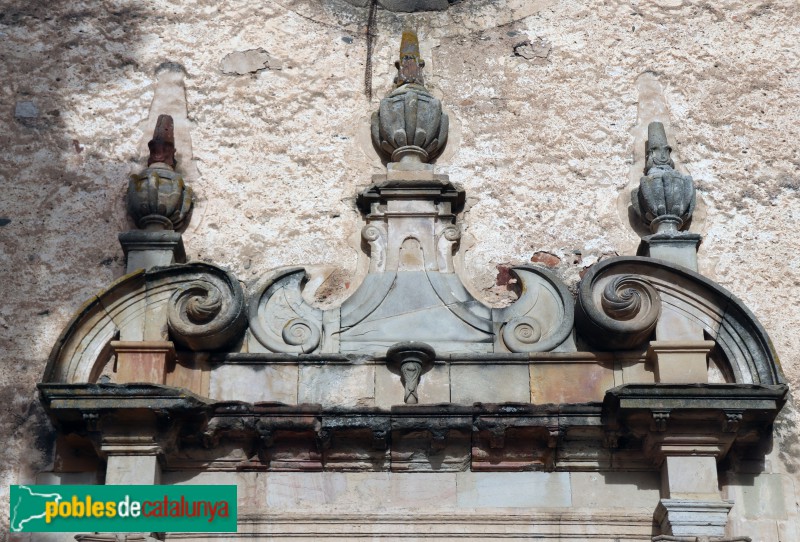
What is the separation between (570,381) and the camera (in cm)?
683

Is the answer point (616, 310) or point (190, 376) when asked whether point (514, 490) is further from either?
point (190, 376)

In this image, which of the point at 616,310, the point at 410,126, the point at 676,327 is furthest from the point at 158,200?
the point at 676,327

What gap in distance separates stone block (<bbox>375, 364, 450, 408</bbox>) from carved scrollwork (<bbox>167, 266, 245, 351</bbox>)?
66cm

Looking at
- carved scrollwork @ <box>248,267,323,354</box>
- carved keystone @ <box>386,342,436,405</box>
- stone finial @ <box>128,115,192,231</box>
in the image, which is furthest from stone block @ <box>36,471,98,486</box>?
carved keystone @ <box>386,342,436,405</box>

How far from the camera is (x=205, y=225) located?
7410 millimetres

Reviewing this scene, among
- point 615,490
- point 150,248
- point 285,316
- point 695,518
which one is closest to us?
point 695,518

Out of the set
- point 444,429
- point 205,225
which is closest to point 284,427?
point 444,429

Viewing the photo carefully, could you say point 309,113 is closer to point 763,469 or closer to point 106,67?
point 106,67

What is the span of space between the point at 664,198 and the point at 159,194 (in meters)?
2.30

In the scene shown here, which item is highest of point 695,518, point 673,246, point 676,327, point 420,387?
point 673,246

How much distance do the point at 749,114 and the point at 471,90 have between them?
135 centimetres

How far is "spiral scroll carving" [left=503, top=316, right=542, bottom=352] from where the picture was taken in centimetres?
690

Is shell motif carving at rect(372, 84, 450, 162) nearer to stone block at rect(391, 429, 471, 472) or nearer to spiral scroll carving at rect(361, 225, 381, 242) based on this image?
spiral scroll carving at rect(361, 225, 381, 242)

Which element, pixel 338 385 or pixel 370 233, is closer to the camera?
pixel 338 385
